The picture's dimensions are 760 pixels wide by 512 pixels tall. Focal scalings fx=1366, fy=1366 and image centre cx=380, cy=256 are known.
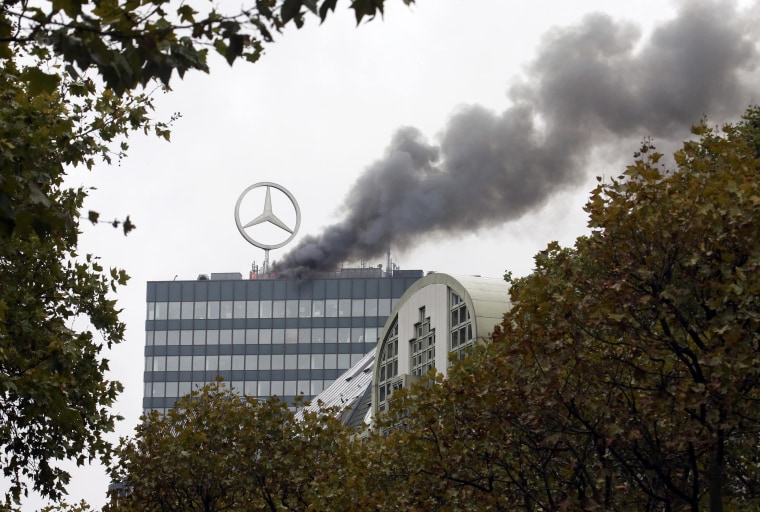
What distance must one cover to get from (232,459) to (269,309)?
98.1m

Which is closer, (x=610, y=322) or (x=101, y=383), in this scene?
(x=610, y=322)

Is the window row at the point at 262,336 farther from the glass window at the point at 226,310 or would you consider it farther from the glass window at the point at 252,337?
the glass window at the point at 226,310

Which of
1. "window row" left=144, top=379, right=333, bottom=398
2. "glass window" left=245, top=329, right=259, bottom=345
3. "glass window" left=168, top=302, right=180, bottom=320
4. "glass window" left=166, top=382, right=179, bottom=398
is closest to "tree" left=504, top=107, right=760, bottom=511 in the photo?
"window row" left=144, top=379, right=333, bottom=398

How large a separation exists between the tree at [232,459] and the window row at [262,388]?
89.0 meters

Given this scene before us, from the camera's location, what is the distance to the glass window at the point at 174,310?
134875 millimetres

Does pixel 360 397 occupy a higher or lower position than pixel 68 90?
higher

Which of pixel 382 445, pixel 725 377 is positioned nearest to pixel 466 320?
pixel 382 445

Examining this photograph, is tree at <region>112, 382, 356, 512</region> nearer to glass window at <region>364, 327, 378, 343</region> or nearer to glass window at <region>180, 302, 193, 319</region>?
glass window at <region>364, 327, 378, 343</region>

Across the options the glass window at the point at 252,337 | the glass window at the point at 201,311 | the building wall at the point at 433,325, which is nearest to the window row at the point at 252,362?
the glass window at the point at 252,337

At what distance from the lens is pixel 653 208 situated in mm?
19391

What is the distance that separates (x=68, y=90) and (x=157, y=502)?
15.7m

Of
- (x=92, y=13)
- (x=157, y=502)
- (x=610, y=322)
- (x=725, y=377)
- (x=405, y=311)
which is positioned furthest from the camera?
(x=405, y=311)

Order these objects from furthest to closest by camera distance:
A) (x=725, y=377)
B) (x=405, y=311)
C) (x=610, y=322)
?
1. (x=405, y=311)
2. (x=610, y=322)
3. (x=725, y=377)

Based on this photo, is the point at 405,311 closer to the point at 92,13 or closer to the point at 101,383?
the point at 101,383
